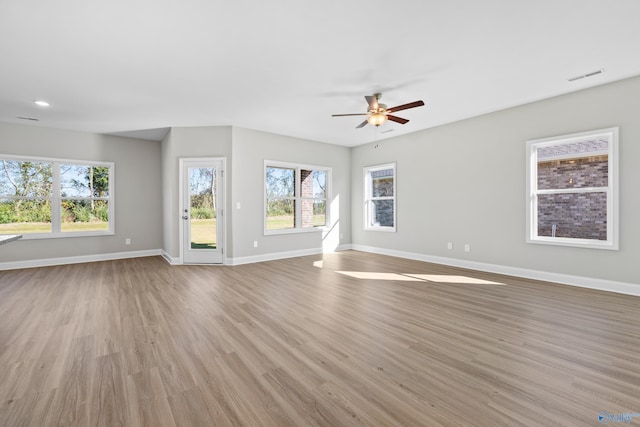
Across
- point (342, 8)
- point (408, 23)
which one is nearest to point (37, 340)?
point (342, 8)

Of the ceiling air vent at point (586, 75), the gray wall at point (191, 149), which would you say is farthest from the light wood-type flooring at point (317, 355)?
the ceiling air vent at point (586, 75)

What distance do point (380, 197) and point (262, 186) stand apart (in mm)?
2853

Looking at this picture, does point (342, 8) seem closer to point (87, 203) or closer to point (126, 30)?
point (126, 30)

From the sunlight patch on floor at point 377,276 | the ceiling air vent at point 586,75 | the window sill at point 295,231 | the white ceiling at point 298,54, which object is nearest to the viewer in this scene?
the white ceiling at point 298,54

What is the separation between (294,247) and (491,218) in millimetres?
3937

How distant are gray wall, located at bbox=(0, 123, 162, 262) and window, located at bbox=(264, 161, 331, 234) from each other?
2.84m

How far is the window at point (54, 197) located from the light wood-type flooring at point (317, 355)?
192 cm

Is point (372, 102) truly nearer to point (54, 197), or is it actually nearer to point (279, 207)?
point (279, 207)

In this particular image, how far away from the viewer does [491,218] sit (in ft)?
16.0

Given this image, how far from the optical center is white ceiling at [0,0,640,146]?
2340 mm

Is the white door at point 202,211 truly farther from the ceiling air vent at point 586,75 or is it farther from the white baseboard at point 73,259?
the ceiling air vent at point 586,75

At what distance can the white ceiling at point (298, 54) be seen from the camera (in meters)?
2.34

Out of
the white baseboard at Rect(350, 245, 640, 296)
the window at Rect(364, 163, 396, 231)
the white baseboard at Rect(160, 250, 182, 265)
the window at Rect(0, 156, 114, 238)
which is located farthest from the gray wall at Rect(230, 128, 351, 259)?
the window at Rect(0, 156, 114, 238)

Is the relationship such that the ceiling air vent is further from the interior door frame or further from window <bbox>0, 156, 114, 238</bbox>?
window <bbox>0, 156, 114, 238</bbox>
